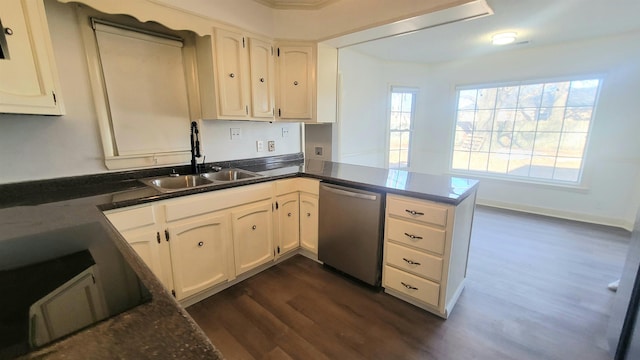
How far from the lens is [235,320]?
1841 millimetres

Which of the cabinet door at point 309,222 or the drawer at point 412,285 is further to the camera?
the cabinet door at point 309,222

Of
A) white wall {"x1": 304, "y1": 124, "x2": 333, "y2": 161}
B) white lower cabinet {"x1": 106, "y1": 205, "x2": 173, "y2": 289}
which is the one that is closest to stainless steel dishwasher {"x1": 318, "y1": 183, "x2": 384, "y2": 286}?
white wall {"x1": 304, "y1": 124, "x2": 333, "y2": 161}

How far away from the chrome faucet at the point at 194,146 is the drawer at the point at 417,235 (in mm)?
1676

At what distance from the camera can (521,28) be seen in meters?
3.01

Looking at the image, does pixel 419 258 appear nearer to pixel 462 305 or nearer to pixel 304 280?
pixel 462 305

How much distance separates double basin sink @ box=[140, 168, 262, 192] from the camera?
209 centimetres

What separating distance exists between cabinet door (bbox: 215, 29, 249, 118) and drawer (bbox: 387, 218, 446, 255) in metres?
1.59

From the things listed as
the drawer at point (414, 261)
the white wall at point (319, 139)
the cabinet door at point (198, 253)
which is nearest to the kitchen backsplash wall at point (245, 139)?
the white wall at point (319, 139)

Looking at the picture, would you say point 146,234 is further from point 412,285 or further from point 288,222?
point 412,285

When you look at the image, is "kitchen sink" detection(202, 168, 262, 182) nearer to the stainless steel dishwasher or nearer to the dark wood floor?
the stainless steel dishwasher

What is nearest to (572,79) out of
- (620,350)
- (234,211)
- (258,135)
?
(620,350)

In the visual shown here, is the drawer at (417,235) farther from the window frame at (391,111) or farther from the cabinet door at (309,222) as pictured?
the window frame at (391,111)

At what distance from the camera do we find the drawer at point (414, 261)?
1794 mm

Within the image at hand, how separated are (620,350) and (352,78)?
12.2ft
